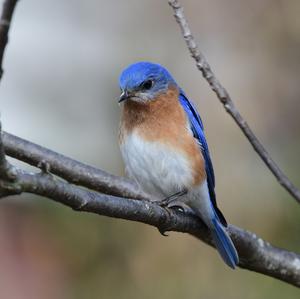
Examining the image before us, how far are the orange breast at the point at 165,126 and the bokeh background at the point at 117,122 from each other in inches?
78.1

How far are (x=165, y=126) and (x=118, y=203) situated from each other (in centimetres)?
130

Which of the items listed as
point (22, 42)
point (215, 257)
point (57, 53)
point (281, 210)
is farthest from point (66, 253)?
point (22, 42)

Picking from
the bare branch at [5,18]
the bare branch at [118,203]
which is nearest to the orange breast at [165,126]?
the bare branch at [118,203]

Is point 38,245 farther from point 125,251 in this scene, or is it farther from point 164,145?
point 164,145

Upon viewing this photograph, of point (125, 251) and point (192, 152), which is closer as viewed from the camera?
point (192, 152)

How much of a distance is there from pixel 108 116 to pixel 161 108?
4076 millimetres

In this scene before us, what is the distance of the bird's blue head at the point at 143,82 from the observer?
4.13 meters

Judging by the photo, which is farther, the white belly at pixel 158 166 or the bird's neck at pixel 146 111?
the bird's neck at pixel 146 111

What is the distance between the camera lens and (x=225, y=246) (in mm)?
3793

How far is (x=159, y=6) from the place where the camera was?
819 cm

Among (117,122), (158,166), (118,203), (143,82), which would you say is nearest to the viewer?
(118,203)

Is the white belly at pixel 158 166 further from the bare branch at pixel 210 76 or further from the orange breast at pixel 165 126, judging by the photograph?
the bare branch at pixel 210 76

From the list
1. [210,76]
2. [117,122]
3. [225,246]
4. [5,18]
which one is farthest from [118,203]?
[117,122]

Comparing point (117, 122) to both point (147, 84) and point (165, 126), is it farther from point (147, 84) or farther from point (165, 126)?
point (165, 126)
